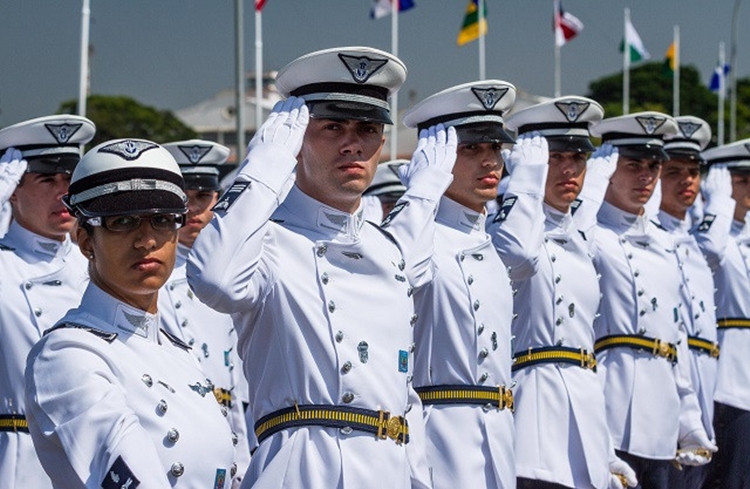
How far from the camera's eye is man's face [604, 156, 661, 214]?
340 inches

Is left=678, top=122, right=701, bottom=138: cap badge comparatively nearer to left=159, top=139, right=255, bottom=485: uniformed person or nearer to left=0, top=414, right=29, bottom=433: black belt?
left=159, top=139, right=255, bottom=485: uniformed person

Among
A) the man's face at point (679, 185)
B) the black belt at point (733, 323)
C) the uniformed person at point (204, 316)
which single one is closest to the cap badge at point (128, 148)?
the uniformed person at point (204, 316)

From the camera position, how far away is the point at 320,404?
16.0 ft

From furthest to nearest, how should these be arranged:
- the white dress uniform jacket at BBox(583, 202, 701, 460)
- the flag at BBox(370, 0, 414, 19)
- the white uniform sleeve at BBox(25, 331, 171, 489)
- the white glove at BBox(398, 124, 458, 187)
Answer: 1. the flag at BBox(370, 0, 414, 19)
2. the white dress uniform jacket at BBox(583, 202, 701, 460)
3. the white glove at BBox(398, 124, 458, 187)
4. the white uniform sleeve at BBox(25, 331, 171, 489)

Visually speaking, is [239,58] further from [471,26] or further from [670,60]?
[670,60]

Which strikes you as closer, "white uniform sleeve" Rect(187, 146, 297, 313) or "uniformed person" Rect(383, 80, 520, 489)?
"white uniform sleeve" Rect(187, 146, 297, 313)

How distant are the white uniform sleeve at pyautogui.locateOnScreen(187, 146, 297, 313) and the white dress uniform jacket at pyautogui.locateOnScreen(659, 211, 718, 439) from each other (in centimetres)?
564

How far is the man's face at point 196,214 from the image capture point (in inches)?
327

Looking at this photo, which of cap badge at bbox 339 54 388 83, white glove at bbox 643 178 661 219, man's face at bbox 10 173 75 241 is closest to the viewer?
cap badge at bbox 339 54 388 83

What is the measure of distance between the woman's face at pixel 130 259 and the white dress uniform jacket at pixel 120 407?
4 centimetres

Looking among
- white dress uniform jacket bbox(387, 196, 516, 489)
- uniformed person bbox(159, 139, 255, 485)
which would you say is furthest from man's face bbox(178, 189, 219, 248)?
white dress uniform jacket bbox(387, 196, 516, 489)

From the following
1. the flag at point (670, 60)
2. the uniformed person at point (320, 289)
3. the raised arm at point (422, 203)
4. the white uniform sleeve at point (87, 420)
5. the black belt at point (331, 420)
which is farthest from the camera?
the flag at point (670, 60)

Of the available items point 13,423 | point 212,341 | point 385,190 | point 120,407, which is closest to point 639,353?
point 212,341

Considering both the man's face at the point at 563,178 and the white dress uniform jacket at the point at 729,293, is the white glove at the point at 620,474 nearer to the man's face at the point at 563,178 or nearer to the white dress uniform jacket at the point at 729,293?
the man's face at the point at 563,178
